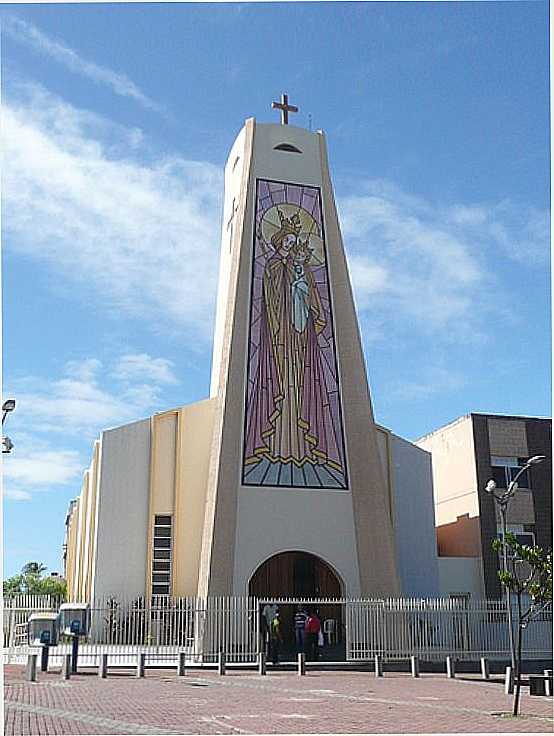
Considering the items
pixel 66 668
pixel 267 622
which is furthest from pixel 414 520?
pixel 66 668

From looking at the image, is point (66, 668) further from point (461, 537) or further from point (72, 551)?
point (72, 551)

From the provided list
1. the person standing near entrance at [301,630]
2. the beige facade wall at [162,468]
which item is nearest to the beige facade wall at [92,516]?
the beige facade wall at [162,468]

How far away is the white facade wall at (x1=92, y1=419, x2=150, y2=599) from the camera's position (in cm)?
3181

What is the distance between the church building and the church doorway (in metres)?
0.08

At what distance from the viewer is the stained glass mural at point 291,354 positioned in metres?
32.1

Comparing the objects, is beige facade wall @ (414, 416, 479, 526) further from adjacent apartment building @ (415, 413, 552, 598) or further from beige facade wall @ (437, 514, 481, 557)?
beige facade wall @ (437, 514, 481, 557)

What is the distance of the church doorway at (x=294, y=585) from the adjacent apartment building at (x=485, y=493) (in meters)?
6.03

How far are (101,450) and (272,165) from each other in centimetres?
1329

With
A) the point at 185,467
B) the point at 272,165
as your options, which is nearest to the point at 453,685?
the point at 185,467

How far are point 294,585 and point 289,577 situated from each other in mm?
358

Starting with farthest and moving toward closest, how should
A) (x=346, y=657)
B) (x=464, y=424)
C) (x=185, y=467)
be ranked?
(x=464, y=424)
(x=185, y=467)
(x=346, y=657)

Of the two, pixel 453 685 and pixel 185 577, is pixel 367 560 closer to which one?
pixel 185 577

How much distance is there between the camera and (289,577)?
33.9m

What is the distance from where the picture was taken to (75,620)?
27891 mm
